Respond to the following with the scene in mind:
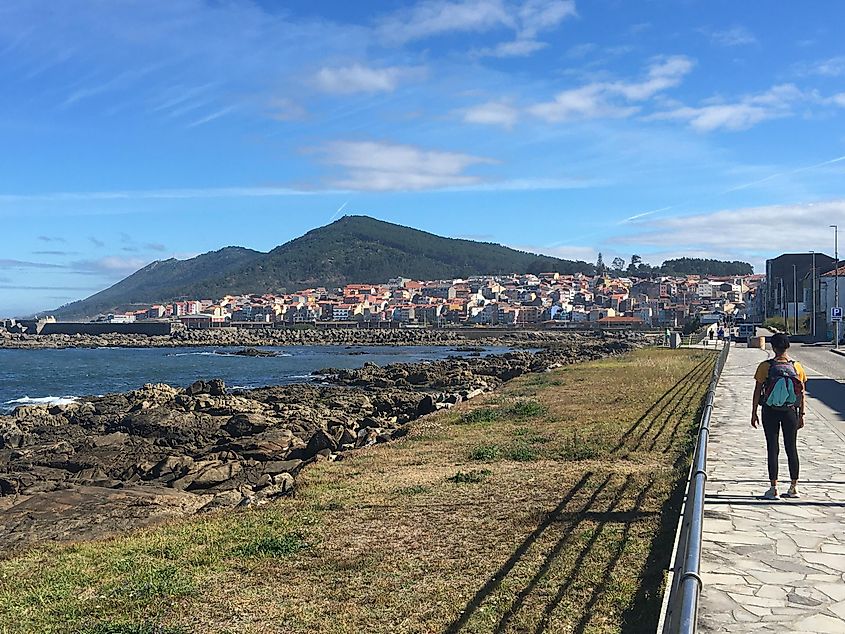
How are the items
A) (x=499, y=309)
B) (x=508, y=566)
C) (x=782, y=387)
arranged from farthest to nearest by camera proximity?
(x=499, y=309) < (x=782, y=387) < (x=508, y=566)

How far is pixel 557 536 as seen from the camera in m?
7.53

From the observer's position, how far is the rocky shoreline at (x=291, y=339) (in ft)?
356

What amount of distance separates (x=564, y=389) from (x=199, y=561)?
17.5 m

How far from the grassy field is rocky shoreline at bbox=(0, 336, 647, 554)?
154cm

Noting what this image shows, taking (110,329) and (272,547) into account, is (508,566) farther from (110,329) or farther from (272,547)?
(110,329)

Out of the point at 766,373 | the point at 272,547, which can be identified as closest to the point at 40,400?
the point at 272,547

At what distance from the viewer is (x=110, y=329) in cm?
14138

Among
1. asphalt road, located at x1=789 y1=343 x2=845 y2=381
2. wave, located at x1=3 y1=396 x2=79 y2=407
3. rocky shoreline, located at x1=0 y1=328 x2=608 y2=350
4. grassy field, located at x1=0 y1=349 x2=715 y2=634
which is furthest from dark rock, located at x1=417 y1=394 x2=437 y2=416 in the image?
rocky shoreline, located at x1=0 y1=328 x2=608 y2=350

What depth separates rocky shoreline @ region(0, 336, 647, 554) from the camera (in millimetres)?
11219

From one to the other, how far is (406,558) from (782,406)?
4.07 metres

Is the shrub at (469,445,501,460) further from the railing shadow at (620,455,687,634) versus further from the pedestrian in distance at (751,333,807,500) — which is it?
the pedestrian in distance at (751,333,807,500)

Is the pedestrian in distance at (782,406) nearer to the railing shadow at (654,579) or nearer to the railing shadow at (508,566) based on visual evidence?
the railing shadow at (654,579)

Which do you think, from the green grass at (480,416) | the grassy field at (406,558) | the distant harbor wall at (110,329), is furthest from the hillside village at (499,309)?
the grassy field at (406,558)

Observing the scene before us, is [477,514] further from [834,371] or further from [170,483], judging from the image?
[834,371]
